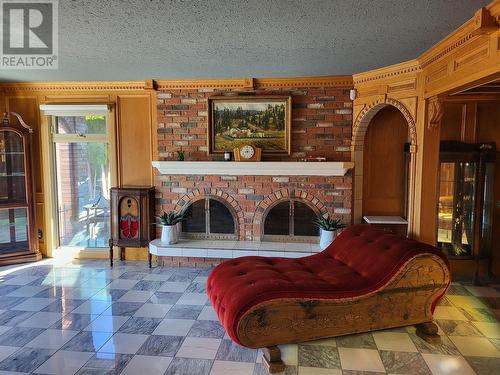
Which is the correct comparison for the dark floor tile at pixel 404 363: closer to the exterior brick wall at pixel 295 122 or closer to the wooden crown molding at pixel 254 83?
the exterior brick wall at pixel 295 122

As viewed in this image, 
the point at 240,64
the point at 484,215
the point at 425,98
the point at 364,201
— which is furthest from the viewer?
the point at 364,201

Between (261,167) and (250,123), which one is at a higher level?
(250,123)

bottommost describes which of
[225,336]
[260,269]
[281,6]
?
[225,336]

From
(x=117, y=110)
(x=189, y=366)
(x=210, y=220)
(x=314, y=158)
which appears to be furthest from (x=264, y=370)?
(x=117, y=110)

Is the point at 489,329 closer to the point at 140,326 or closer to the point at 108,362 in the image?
the point at 140,326

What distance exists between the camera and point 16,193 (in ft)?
16.1

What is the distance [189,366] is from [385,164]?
338 centimetres

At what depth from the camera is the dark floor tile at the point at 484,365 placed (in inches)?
99.4

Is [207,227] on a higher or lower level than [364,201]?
lower

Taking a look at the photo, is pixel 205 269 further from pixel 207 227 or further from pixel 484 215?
pixel 484 215

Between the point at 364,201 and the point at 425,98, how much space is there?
1640 mm

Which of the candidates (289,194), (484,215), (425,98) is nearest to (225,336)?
(289,194)

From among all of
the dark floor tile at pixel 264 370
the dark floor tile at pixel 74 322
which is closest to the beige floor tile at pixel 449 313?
the dark floor tile at pixel 264 370

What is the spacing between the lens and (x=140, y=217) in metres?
4.74
